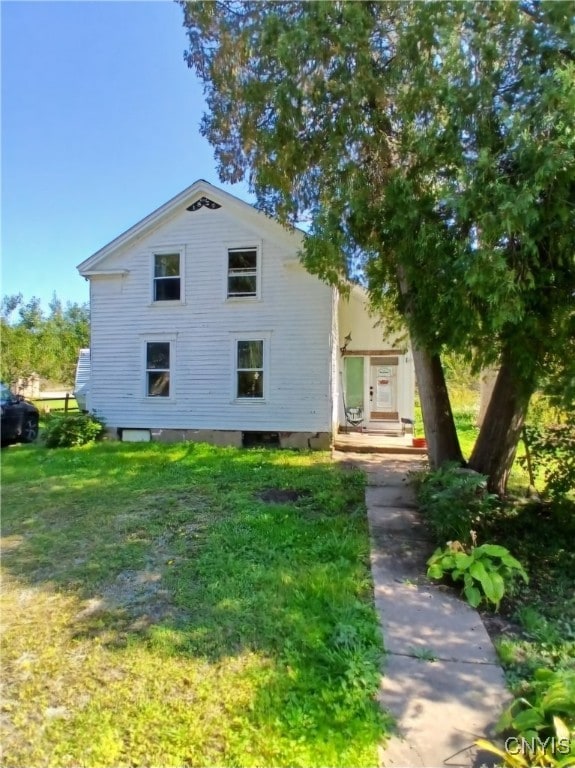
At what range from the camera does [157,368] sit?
38.1 feet

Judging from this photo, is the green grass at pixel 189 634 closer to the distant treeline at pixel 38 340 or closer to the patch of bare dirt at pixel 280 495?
the patch of bare dirt at pixel 280 495

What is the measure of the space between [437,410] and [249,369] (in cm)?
566

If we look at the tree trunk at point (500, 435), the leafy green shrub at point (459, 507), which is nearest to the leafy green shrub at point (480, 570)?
the leafy green shrub at point (459, 507)

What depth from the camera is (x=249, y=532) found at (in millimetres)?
4848

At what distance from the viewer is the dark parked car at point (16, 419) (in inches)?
445

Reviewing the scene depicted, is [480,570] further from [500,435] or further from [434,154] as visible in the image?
[434,154]

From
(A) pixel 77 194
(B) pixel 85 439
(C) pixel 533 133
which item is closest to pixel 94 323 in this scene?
(B) pixel 85 439

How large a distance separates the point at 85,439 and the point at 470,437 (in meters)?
11.0

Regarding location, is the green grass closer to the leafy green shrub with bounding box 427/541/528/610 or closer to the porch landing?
the leafy green shrub with bounding box 427/541/528/610

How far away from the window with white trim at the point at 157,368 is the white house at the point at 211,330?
28 millimetres

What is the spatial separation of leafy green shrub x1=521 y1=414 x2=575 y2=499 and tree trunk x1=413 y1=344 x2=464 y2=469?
1.20 m

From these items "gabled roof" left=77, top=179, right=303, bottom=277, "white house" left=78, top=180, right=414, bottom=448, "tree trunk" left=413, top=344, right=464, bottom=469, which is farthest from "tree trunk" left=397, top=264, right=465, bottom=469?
"gabled roof" left=77, top=179, right=303, bottom=277

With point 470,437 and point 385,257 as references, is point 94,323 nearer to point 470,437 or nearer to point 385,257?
point 385,257

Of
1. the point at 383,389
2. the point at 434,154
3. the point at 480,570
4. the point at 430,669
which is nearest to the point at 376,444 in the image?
the point at 383,389
